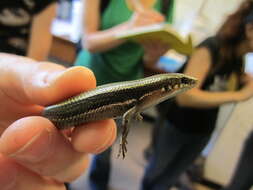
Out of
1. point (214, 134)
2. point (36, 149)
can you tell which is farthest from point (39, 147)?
point (214, 134)

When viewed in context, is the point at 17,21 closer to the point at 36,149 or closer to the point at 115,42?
the point at 115,42

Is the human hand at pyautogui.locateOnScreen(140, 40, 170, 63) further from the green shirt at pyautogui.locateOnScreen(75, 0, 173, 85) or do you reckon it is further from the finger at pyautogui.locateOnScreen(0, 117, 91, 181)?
the finger at pyautogui.locateOnScreen(0, 117, 91, 181)

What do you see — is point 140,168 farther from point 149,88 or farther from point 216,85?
point 149,88

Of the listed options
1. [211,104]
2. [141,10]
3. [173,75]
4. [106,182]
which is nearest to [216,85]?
[211,104]

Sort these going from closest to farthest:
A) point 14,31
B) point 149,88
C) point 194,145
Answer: point 149,88
point 14,31
point 194,145

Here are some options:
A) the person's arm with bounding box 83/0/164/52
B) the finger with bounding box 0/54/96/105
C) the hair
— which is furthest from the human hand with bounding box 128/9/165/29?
the finger with bounding box 0/54/96/105

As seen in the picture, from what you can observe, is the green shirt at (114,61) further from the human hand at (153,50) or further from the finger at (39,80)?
the finger at (39,80)

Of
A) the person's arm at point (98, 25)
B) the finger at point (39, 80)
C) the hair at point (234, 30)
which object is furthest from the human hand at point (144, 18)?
the finger at point (39, 80)
